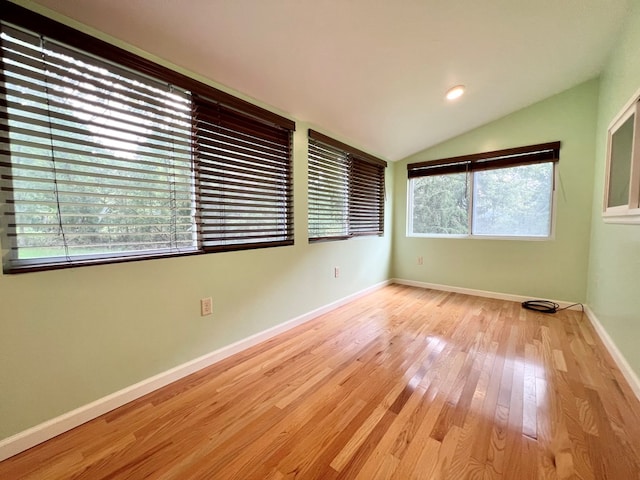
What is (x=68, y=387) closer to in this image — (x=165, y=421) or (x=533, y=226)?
(x=165, y=421)

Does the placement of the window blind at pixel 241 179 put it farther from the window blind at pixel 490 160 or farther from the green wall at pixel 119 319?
the window blind at pixel 490 160

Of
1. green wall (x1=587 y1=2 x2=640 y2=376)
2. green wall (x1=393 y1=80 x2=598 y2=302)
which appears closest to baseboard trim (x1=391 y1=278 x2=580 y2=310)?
green wall (x1=393 y1=80 x2=598 y2=302)

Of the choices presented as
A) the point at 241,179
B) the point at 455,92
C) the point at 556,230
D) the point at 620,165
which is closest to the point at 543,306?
the point at 556,230

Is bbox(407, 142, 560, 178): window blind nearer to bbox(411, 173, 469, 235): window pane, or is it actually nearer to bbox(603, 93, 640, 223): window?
bbox(411, 173, 469, 235): window pane

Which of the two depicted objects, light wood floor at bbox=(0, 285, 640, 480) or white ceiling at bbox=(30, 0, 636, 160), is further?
white ceiling at bbox=(30, 0, 636, 160)

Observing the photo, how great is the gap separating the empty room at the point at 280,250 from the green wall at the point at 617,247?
0.10ft

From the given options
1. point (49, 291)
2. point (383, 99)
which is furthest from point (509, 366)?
point (49, 291)

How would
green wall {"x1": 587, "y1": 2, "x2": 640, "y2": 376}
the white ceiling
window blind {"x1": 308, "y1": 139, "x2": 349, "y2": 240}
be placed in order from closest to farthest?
the white ceiling → green wall {"x1": 587, "y1": 2, "x2": 640, "y2": 376} → window blind {"x1": 308, "y1": 139, "x2": 349, "y2": 240}

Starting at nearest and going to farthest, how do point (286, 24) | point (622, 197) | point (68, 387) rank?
point (68, 387), point (286, 24), point (622, 197)

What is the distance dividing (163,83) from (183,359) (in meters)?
1.73

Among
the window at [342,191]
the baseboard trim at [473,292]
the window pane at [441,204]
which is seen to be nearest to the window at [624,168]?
the baseboard trim at [473,292]

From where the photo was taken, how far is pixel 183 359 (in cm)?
173

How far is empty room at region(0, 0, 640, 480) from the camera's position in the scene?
117 centimetres

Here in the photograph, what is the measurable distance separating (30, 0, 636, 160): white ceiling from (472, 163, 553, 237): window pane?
89cm
